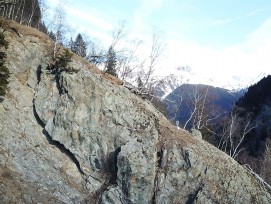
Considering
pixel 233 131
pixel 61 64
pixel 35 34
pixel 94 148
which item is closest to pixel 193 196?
pixel 94 148

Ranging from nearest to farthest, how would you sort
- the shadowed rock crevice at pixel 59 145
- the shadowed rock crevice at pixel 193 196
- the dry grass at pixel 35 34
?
the shadowed rock crevice at pixel 193 196
the shadowed rock crevice at pixel 59 145
the dry grass at pixel 35 34

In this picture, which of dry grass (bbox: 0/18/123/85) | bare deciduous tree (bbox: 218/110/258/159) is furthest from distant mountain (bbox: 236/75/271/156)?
dry grass (bbox: 0/18/123/85)

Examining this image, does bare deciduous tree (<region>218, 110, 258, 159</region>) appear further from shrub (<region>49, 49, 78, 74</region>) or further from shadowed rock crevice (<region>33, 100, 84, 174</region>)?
shrub (<region>49, 49, 78, 74</region>)

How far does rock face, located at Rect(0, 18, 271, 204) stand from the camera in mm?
24047

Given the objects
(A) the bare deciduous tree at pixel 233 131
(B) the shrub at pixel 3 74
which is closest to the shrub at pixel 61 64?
(B) the shrub at pixel 3 74

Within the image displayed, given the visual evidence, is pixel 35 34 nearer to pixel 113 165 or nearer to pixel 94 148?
pixel 94 148

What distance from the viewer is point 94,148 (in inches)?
1030

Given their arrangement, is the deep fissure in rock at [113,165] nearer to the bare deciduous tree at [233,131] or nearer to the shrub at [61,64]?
the shrub at [61,64]

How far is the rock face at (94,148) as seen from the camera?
947 inches

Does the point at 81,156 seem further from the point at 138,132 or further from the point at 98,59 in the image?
the point at 98,59

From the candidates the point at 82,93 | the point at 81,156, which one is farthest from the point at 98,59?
the point at 81,156

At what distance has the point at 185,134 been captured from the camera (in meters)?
29.1

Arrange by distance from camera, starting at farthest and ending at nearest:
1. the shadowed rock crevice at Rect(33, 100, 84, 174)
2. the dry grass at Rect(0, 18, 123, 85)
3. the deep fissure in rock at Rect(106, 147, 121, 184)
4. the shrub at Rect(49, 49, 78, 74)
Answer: the dry grass at Rect(0, 18, 123, 85) → the shrub at Rect(49, 49, 78, 74) → the shadowed rock crevice at Rect(33, 100, 84, 174) → the deep fissure in rock at Rect(106, 147, 121, 184)

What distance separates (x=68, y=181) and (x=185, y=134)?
1019 centimetres
